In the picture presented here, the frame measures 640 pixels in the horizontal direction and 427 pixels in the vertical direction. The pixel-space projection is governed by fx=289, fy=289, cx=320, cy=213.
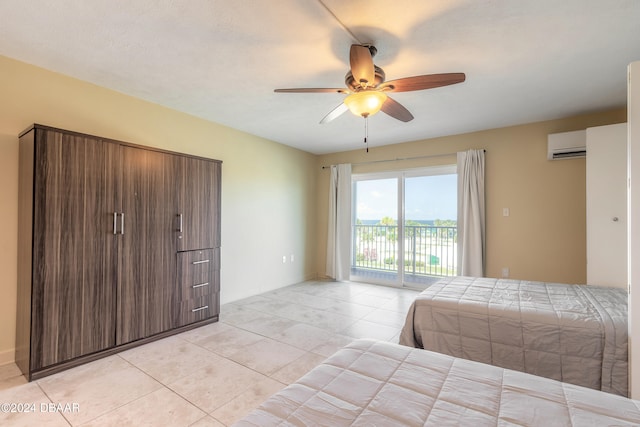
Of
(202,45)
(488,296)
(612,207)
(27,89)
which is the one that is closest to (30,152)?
(27,89)

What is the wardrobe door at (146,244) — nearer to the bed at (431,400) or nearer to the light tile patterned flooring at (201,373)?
the light tile patterned flooring at (201,373)

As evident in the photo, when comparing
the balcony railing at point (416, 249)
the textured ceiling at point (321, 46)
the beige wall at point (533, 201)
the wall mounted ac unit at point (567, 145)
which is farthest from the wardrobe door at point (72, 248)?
the wall mounted ac unit at point (567, 145)

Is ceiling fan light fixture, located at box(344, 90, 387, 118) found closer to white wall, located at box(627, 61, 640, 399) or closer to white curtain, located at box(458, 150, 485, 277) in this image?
white wall, located at box(627, 61, 640, 399)

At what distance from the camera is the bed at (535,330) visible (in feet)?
5.76

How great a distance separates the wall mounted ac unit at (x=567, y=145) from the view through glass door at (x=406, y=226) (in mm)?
1217

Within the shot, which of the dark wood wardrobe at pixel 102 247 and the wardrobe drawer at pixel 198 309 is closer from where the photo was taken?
the dark wood wardrobe at pixel 102 247

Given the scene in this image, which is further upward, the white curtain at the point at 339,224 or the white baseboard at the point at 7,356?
the white curtain at the point at 339,224

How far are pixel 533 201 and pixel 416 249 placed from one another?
1778mm

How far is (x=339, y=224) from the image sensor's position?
534 centimetres

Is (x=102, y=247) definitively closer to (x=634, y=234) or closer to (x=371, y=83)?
(x=371, y=83)

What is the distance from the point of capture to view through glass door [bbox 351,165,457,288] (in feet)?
15.3

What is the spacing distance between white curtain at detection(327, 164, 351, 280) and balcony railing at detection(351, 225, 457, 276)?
1.43 ft

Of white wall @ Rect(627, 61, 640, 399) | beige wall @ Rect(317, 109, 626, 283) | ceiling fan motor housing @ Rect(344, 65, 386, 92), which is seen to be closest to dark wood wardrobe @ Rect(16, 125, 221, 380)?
ceiling fan motor housing @ Rect(344, 65, 386, 92)

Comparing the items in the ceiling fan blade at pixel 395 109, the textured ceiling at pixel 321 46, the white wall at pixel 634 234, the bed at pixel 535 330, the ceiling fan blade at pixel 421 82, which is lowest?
the bed at pixel 535 330
